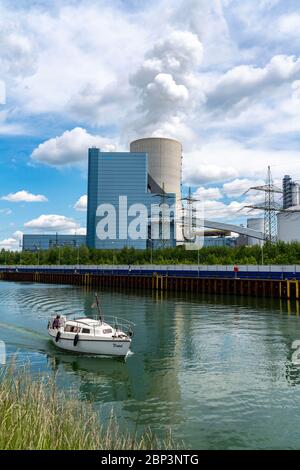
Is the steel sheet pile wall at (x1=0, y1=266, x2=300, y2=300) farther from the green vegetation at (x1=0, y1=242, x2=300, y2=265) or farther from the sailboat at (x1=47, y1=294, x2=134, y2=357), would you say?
the sailboat at (x1=47, y1=294, x2=134, y2=357)

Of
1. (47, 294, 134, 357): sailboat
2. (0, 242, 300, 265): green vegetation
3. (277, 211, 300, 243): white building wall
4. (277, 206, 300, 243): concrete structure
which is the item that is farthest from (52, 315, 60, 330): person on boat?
(277, 211, 300, 243): white building wall

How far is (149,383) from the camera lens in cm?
2672

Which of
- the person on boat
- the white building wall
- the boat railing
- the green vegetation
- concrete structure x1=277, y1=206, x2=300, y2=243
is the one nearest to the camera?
the boat railing

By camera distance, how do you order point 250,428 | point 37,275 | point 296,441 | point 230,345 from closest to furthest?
point 296,441
point 250,428
point 230,345
point 37,275

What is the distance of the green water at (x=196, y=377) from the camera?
769 inches

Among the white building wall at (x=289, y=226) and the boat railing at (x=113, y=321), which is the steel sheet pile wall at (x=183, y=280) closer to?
the boat railing at (x=113, y=321)

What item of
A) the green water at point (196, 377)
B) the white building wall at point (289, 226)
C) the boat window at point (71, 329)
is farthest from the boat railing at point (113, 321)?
the white building wall at point (289, 226)

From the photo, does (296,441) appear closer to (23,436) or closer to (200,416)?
(200,416)

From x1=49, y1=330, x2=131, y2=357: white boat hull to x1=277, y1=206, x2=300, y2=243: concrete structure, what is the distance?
14186 centimetres

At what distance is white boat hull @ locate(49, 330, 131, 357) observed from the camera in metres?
33.3
